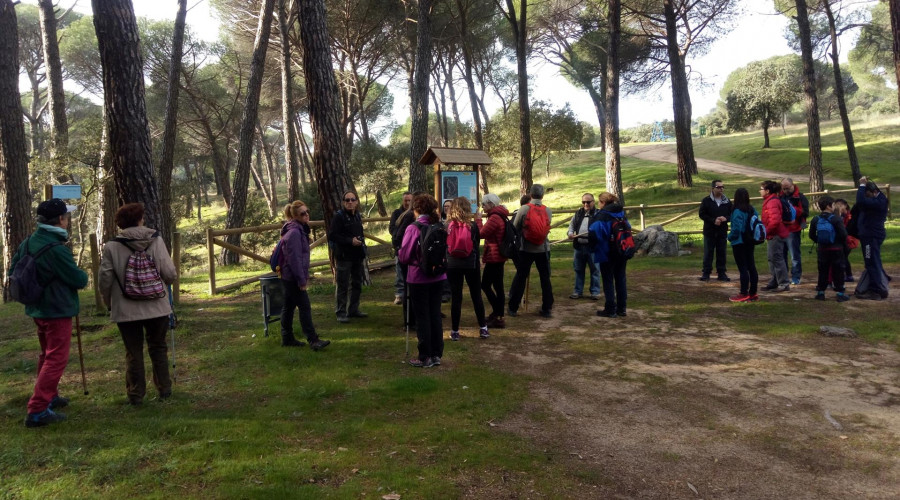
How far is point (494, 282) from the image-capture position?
7.14 metres

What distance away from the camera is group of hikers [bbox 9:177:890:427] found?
423cm

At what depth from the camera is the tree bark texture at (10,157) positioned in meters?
10.2

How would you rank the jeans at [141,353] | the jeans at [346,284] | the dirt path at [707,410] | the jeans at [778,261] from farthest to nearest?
the jeans at [778,261] → the jeans at [346,284] → the jeans at [141,353] → the dirt path at [707,410]

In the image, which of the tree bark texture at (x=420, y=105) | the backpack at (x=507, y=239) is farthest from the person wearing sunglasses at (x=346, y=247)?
the tree bark texture at (x=420, y=105)

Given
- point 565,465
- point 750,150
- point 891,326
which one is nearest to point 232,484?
point 565,465

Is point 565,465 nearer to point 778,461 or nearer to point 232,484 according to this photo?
point 778,461

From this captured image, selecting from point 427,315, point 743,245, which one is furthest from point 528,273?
point 743,245

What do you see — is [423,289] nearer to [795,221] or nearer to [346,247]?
[346,247]

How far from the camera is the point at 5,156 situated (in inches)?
402

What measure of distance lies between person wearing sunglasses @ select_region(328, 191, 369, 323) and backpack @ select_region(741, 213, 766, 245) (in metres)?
5.46

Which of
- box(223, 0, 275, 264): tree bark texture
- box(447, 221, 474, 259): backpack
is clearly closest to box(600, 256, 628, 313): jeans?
box(447, 221, 474, 259): backpack

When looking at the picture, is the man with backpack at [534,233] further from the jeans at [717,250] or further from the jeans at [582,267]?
the jeans at [717,250]

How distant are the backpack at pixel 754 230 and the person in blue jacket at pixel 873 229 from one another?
1.30 meters

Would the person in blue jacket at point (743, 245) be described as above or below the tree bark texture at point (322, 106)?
below
